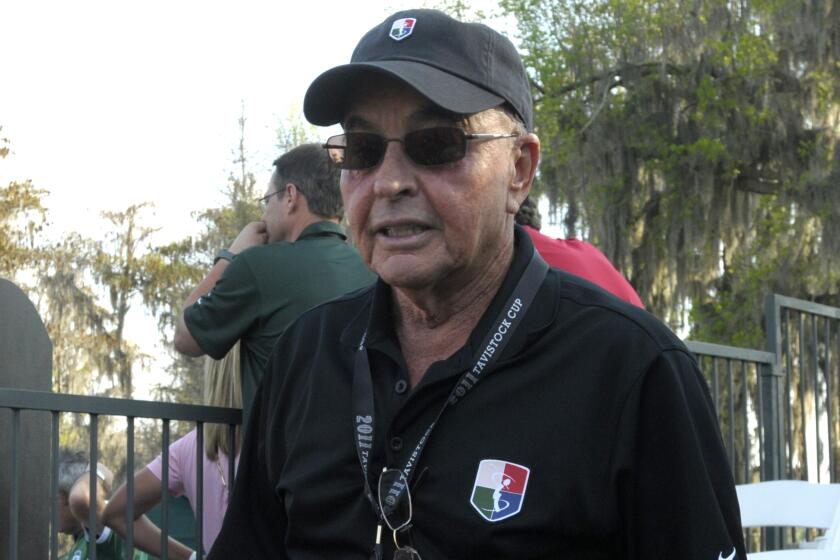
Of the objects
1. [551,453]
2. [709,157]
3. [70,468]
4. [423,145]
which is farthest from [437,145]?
[709,157]

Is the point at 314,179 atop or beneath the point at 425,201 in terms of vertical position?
atop

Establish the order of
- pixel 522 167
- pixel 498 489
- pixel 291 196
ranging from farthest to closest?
pixel 291 196 < pixel 522 167 < pixel 498 489

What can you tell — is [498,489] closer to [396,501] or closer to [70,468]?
[396,501]

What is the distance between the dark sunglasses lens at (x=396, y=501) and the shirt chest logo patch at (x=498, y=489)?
11cm

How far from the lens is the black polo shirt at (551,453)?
6.24 ft

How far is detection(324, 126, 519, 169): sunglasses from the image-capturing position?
2129 millimetres

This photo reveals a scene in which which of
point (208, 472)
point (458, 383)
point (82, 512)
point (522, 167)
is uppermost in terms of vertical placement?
point (522, 167)

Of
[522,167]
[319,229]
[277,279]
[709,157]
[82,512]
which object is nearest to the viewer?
[522,167]

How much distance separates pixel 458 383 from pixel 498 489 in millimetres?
188

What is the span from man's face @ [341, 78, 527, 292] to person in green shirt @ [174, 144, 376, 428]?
1937mm

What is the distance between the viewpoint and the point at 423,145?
2.13 m

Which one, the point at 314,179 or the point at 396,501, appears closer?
the point at 396,501

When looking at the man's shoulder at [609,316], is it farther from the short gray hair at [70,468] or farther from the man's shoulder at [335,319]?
the short gray hair at [70,468]

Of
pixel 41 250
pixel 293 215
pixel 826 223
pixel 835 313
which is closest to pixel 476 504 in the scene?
pixel 293 215
